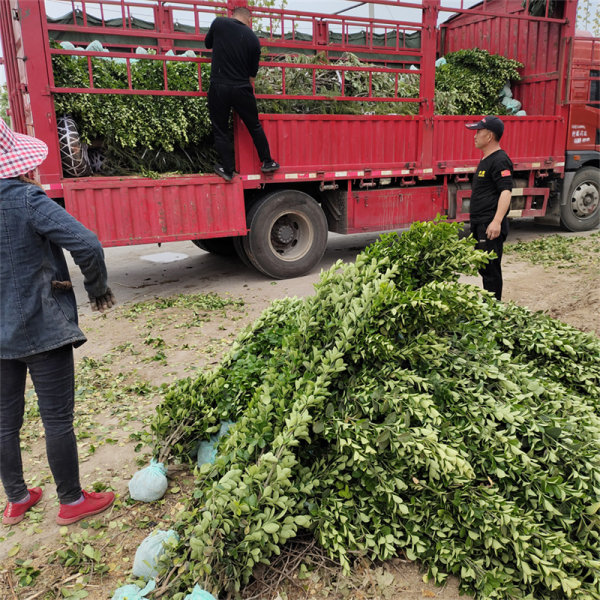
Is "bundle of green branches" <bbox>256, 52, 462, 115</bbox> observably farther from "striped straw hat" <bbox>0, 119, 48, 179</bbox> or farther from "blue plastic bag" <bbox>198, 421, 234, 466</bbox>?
"blue plastic bag" <bbox>198, 421, 234, 466</bbox>

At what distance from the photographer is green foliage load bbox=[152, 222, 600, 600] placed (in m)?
2.30

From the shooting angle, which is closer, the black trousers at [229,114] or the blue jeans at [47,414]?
the blue jeans at [47,414]

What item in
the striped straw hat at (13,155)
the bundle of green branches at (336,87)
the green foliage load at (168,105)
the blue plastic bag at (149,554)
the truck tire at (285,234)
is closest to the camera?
the blue plastic bag at (149,554)

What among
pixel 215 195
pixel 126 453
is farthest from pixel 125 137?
pixel 126 453

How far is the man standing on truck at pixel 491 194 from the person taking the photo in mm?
4918

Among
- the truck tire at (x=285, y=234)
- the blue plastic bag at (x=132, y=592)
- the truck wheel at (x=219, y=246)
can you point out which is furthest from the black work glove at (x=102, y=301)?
the truck wheel at (x=219, y=246)

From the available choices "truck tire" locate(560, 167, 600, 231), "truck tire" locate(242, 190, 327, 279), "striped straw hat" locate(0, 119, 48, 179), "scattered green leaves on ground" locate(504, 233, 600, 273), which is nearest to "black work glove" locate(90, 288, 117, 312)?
"striped straw hat" locate(0, 119, 48, 179)

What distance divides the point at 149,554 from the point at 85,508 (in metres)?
0.69

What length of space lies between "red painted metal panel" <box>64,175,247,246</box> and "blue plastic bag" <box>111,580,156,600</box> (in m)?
4.76

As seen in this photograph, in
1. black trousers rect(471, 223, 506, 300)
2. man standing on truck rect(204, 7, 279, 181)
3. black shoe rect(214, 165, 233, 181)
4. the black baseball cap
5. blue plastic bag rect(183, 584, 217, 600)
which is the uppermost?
man standing on truck rect(204, 7, 279, 181)

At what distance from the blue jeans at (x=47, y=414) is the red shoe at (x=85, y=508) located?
0.15ft

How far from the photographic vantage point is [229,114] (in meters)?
6.88

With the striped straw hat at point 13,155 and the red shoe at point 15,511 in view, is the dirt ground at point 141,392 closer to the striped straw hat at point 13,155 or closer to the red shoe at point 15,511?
the red shoe at point 15,511

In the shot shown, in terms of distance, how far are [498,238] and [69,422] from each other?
3956 millimetres
